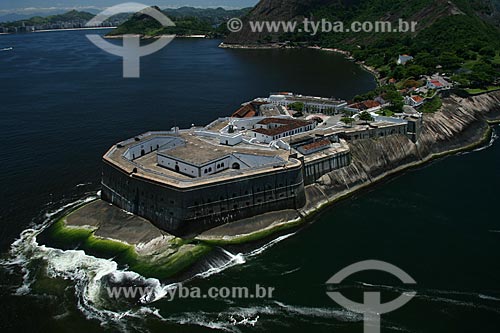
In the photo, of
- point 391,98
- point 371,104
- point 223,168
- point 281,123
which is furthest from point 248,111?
point 223,168

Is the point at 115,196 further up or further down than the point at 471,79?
further down

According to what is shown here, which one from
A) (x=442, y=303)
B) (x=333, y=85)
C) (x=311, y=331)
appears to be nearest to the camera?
(x=311, y=331)

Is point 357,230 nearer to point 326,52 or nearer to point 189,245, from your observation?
point 189,245

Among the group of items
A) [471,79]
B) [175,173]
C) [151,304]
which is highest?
[471,79]

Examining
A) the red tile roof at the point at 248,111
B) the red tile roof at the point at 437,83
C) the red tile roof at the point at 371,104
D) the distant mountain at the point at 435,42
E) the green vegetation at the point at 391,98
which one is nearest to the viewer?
the green vegetation at the point at 391,98

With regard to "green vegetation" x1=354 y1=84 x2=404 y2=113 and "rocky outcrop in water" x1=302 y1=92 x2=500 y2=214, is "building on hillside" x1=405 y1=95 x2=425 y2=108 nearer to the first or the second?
"green vegetation" x1=354 y1=84 x2=404 y2=113

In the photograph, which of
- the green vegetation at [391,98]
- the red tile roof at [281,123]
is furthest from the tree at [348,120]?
the green vegetation at [391,98]

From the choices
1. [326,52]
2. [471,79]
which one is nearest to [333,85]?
[471,79]

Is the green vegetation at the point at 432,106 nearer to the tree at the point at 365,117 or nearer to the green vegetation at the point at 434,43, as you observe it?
the tree at the point at 365,117
